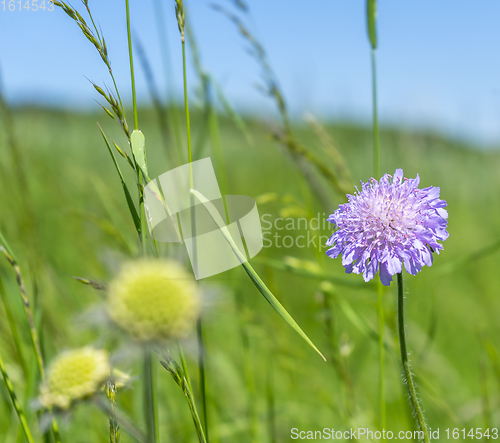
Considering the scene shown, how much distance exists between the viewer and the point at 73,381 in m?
0.64

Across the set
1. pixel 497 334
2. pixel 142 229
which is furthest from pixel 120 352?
pixel 497 334

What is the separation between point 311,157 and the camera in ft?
3.37

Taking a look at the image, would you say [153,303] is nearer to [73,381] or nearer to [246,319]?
[73,381]

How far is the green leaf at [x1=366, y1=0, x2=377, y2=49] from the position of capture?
795mm

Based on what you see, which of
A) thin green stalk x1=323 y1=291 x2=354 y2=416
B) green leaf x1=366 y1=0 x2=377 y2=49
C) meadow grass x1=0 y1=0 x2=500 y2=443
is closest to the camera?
meadow grass x1=0 y1=0 x2=500 y2=443

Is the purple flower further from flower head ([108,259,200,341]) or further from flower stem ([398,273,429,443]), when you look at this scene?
flower head ([108,259,200,341])

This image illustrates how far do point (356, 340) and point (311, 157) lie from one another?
4.27 feet

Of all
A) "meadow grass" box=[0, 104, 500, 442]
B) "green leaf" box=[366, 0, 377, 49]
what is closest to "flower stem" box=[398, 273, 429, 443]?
"meadow grass" box=[0, 104, 500, 442]

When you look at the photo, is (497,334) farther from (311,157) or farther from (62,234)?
(62,234)

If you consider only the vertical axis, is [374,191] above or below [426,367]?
above

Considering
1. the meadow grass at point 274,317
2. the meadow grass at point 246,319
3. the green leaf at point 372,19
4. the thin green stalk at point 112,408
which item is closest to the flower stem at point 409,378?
the meadow grass at point 246,319

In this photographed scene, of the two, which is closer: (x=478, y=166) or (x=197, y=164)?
(x=197, y=164)

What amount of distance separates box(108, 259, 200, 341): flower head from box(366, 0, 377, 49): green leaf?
0.64 metres

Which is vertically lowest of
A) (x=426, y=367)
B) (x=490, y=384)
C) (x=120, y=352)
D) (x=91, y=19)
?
(x=490, y=384)
